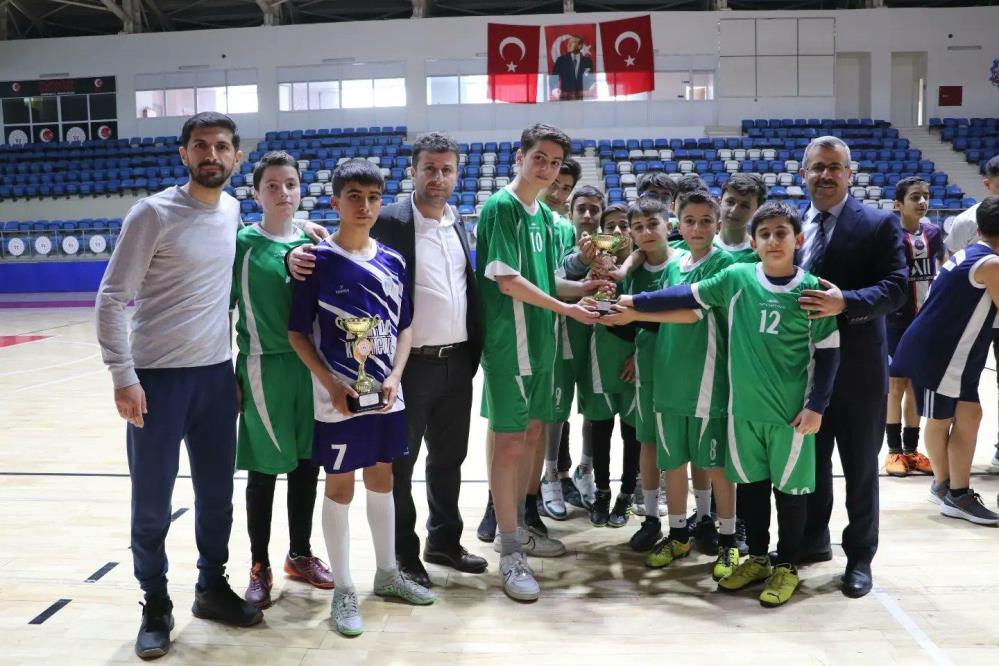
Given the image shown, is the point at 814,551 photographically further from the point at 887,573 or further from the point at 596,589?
the point at 596,589

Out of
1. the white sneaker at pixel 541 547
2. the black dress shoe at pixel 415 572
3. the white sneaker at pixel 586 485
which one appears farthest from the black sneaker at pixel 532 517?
the black dress shoe at pixel 415 572

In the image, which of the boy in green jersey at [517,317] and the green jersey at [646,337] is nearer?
the boy in green jersey at [517,317]

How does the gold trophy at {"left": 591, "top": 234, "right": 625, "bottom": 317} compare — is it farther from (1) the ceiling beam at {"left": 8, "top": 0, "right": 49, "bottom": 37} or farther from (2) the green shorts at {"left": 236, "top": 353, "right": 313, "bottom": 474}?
(1) the ceiling beam at {"left": 8, "top": 0, "right": 49, "bottom": 37}

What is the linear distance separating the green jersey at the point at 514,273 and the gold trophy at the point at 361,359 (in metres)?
0.62

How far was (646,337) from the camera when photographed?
364 centimetres

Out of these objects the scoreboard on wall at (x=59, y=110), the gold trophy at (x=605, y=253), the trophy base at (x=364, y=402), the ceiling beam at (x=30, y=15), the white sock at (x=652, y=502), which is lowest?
the white sock at (x=652, y=502)

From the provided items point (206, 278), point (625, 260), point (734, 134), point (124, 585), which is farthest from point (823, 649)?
point (734, 134)

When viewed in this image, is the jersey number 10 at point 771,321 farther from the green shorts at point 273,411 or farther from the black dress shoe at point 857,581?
the green shorts at point 273,411

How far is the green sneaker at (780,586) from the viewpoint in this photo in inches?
119

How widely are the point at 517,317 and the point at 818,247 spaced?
1.20 metres

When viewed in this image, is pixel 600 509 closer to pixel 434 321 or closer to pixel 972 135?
pixel 434 321

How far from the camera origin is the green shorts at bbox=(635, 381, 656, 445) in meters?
3.63

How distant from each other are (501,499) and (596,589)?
51 cm

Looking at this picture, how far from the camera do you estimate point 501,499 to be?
128 inches
